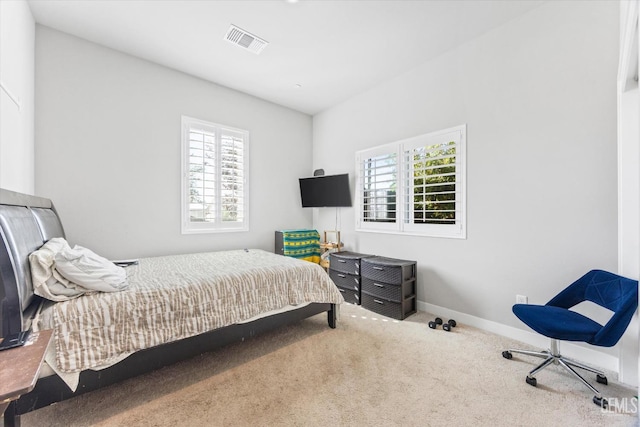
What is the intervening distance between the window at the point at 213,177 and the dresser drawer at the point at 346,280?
61.3 inches

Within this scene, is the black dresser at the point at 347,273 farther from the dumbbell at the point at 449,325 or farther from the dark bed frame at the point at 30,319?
the dark bed frame at the point at 30,319

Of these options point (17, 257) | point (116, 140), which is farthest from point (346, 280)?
point (116, 140)

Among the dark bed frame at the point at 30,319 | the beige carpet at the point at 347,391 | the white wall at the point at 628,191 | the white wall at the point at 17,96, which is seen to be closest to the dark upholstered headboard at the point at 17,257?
the dark bed frame at the point at 30,319

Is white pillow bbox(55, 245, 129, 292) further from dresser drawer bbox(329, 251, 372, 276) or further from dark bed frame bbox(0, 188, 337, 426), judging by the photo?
dresser drawer bbox(329, 251, 372, 276)

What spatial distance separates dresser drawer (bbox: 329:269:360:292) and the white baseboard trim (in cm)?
81

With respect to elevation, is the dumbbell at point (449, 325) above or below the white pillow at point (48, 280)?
below

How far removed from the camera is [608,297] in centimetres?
192

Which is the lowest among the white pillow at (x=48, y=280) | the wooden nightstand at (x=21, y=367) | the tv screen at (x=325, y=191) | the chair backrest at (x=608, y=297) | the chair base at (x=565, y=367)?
the chair base at (x=565, y=367)

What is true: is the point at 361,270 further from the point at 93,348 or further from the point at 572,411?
the point at 93,348

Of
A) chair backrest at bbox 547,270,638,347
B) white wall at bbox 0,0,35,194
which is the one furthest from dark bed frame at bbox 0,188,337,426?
chair backrest at bbox 547,270,638,347

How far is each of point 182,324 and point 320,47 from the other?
303 centimetres

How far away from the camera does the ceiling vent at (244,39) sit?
Result: 2746 millimetres

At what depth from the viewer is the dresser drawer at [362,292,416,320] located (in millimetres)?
3092

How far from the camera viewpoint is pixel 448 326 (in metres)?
2.78
